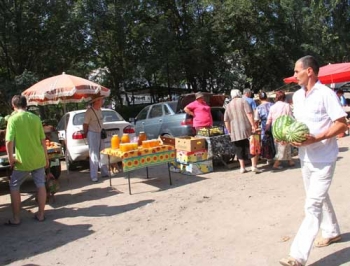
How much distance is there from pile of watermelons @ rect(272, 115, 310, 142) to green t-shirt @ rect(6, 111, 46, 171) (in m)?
Answer: 3.46

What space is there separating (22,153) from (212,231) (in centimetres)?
288

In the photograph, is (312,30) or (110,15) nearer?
(110,15)

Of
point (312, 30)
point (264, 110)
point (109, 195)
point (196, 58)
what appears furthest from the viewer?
point (312, 30)

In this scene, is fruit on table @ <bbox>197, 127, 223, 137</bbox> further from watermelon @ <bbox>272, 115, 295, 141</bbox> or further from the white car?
watermelon @ <bbox>272, 115, 295, 141</bbox>

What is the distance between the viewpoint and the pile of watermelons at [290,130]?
3.37 m

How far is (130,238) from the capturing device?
481cm

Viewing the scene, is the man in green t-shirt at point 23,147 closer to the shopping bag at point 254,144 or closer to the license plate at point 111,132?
the license plate at point 111,132

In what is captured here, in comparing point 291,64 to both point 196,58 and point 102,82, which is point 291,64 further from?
point 102,82

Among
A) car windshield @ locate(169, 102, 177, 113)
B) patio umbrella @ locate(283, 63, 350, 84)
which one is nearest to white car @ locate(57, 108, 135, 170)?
→ car windshield @ locate(169, 102, 177, 113)

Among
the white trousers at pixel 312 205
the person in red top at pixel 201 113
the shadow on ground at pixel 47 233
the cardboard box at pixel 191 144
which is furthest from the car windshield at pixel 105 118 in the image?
the white trousers at pixel 312 205

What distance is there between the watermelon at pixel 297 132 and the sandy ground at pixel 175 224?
47.5 inches

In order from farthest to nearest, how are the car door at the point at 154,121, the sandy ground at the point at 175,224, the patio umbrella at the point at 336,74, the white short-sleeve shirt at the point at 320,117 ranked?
the patio umbrella at the point at 336,74
the car door at the point at 154,121
the sandy ground at the point at 175,224
the white short-sleeve shirt at the point at 320,117

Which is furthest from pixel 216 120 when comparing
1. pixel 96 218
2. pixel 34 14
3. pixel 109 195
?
pixel 34 14

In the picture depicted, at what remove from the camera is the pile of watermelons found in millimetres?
3365
